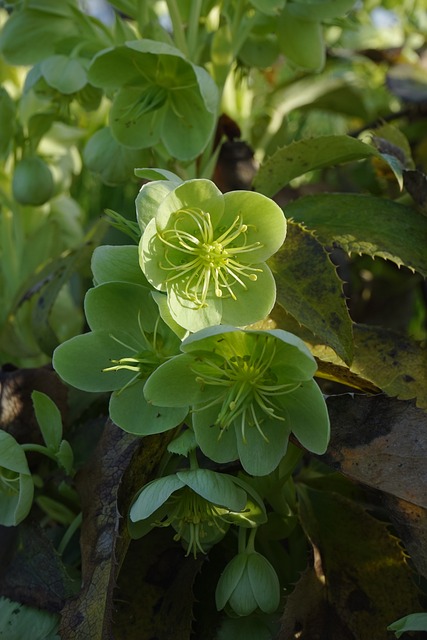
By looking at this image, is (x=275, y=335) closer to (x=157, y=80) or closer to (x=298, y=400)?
(x=298, y=400)

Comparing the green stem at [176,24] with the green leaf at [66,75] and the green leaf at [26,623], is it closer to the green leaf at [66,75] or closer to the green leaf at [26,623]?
the green leaf at [66,75]

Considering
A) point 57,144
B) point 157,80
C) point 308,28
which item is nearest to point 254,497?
point 157,80

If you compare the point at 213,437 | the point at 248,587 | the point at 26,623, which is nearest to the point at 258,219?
the point at 213,437

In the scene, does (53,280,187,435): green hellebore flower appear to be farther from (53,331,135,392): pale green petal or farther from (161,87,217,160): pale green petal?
(161,87,217,160): pale green petal

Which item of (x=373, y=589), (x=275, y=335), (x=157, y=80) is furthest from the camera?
(x=157, y=80)

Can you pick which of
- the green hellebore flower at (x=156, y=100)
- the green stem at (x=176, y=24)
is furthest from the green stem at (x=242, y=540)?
the green stem at (x=176, y=24)

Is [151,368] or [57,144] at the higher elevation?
[151,368]
